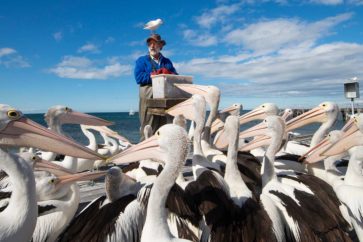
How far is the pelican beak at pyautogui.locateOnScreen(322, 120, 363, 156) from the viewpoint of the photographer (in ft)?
9.41

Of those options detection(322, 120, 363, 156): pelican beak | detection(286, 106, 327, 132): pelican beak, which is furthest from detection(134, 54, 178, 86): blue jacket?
detection(322, 120, 363, 156): pelican beak

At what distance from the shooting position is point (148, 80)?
4434 millimetres

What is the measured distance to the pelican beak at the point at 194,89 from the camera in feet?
13.2

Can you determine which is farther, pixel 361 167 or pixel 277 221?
pixel 361 167

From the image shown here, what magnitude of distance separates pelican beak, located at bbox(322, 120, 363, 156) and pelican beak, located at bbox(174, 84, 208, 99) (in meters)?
1.61

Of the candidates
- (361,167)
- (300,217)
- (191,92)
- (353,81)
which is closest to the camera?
(300,217)

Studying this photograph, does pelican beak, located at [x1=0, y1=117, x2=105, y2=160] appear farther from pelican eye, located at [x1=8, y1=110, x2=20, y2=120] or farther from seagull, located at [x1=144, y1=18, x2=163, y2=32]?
seagull, located at [x1=144, y1=18, x2=163, y2=32]

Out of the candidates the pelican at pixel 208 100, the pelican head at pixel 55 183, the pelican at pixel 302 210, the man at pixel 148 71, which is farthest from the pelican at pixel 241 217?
the man at pixel 148 71

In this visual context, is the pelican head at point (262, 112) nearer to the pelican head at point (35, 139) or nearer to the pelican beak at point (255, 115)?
the pelican beak at point (255, 115)

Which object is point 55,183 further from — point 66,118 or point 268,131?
point 268,131

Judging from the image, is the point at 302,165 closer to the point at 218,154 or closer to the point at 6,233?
the point at 218,154

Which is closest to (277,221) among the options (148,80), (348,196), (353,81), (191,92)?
(348,196)

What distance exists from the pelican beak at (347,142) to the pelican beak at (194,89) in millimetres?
1611

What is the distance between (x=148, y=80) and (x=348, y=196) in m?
2.85
